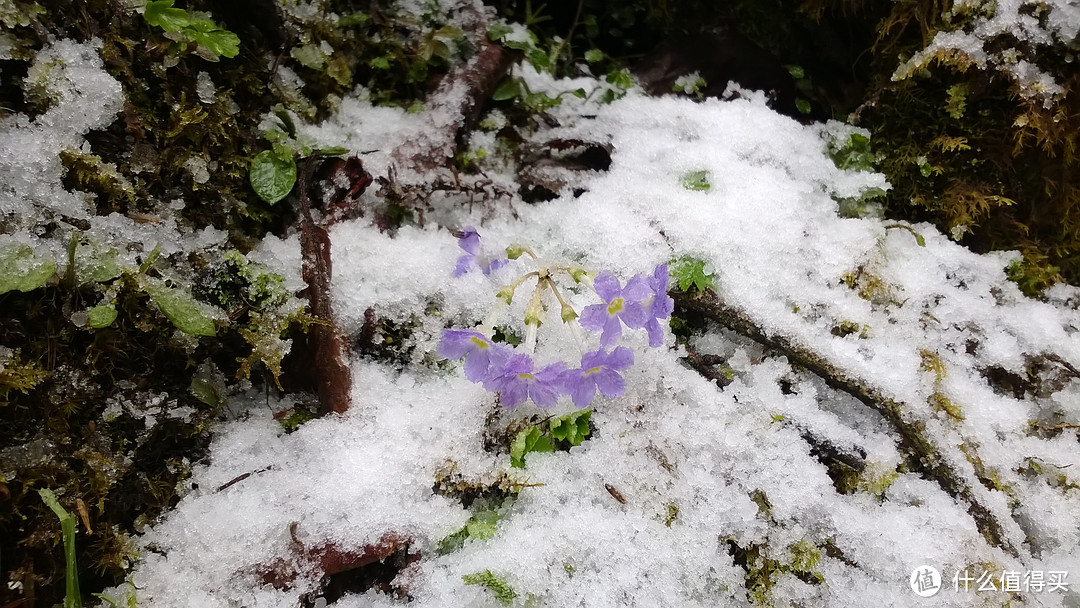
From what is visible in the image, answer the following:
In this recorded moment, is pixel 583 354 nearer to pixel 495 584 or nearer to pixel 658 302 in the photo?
pixel 658 302

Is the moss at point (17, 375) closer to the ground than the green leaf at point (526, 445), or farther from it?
farther from it

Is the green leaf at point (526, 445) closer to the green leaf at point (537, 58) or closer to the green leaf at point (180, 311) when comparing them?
the green leaf at point (180, 311)

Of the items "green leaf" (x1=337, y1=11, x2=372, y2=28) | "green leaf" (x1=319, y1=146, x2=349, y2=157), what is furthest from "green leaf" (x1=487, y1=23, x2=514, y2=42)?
"green leaf" (x1=319, y1=146, x2=349, y2=157)

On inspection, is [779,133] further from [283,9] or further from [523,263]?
[283,9]

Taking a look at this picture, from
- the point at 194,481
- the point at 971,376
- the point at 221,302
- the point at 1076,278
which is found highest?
the point at 1076,278

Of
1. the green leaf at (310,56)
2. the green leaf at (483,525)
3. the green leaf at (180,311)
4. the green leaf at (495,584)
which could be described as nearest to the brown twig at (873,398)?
the green leaf at (483,525)

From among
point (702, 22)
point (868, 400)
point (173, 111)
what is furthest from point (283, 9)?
point (868, 400)

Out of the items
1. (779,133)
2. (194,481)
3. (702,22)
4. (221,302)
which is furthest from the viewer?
(702,22)

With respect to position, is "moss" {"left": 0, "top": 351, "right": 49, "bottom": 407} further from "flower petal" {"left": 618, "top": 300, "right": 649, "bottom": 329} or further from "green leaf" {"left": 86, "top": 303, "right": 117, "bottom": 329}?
"flower petal" {"left": 618, "top": 300, "right": 649, "bottom": 329}

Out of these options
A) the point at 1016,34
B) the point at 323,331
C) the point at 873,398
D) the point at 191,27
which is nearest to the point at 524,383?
the point at 323,331
